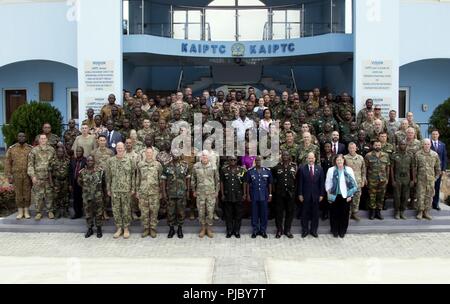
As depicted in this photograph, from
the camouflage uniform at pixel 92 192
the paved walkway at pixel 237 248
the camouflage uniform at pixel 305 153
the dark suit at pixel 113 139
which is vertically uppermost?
the dark suit at pixel 113 139

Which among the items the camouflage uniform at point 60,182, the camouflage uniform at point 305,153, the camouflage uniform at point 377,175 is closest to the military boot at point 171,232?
the camouflage uniform at point 60,182

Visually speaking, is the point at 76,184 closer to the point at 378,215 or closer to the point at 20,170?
the point at 20,170

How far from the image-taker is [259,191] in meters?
9.73

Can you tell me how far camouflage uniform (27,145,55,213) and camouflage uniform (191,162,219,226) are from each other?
120 inches

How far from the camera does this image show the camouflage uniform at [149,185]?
32.0 ft

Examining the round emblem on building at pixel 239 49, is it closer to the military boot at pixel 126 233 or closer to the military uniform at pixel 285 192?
the military uniform at pixel 285 192

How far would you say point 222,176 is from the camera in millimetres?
9883

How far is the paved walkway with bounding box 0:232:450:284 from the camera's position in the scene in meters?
8.52

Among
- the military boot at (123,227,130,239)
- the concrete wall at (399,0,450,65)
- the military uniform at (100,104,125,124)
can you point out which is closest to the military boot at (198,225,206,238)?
the military boot at (123,227,130,239)

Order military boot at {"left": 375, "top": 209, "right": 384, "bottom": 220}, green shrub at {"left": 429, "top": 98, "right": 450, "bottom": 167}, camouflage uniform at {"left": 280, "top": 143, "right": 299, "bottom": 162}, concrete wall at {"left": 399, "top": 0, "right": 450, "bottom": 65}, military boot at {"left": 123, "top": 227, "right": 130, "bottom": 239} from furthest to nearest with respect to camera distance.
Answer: concrete wall at {"left": 399, "top": 0, "right": 450, "bottom": 65} < green shrub at {"left": 429, "top": 98, "right": 450, "bottom": 167} < military boot at {"left": 375, "top": 209, "right": 384, "bottom": 220} < camouflage uniform at {"left": 280, "top": 143, "right": 299, "bottom": 162} < military boot at {"left": 123, "top": 227, "right": 130, "bottom": 239}

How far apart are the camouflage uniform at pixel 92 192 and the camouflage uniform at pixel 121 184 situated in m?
0.21

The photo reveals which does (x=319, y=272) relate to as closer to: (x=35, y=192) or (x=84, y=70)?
(x=35, y=192)

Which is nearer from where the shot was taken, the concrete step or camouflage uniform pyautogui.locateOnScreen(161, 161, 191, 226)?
camouflage uniform pyautogui.locateOnScreen(161, 161, 191, 226)

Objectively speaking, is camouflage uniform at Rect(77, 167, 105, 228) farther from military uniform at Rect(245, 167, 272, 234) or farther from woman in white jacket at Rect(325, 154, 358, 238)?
woman in white jacket at Rect(325, 154, 358, 238)
